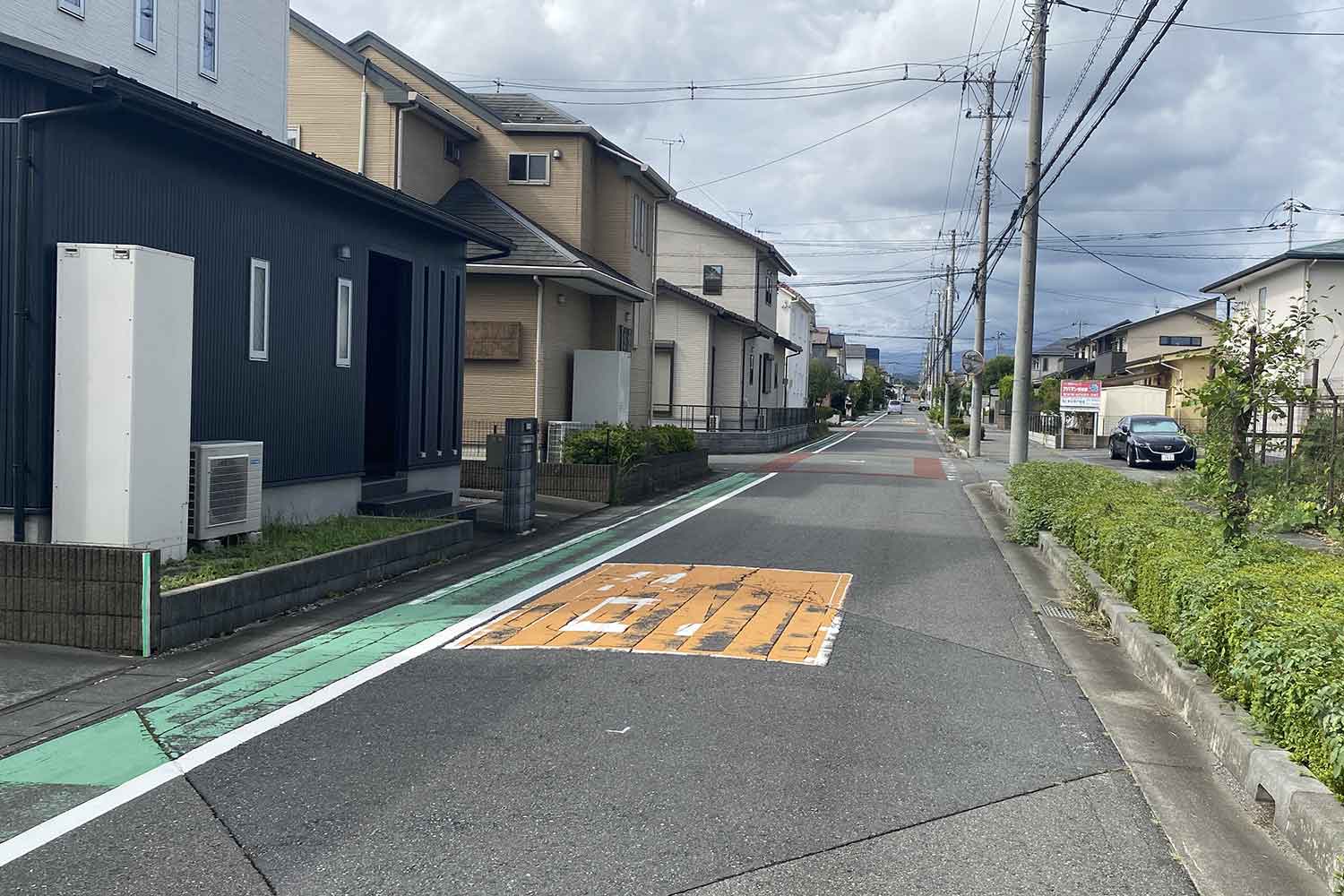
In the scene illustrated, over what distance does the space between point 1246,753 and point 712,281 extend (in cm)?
4690

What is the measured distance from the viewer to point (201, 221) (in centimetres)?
1051

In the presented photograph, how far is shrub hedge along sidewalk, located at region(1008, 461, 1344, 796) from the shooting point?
4.81 meters

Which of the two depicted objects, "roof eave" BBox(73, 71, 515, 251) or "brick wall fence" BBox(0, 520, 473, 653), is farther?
"roof eave" BBox(73, 71, 515, 251)

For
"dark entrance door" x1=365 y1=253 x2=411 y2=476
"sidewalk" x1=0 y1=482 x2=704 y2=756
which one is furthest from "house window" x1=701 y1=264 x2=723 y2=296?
"sidewalk" x1=0 y1=482 x2=704 y2=756

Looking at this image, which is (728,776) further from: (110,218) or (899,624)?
(110,218)

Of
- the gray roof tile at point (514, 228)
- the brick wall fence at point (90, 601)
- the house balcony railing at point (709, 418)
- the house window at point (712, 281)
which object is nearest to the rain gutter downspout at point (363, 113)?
the gray roof tile at point (514, 228)

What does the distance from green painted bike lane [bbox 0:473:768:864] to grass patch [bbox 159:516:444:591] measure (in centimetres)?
104

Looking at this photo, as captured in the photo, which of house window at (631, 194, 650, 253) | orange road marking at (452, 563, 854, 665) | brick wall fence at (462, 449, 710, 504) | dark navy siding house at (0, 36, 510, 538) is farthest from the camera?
house window at (631, 194, 650, 253)

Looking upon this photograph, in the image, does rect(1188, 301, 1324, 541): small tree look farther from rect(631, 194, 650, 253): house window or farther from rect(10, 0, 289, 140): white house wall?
rect(631, 194, 650, 253): house window

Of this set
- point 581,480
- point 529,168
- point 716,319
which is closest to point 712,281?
point 716,319

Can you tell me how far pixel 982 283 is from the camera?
34.2 metres

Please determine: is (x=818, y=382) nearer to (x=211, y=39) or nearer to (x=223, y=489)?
(x=211, y=39)

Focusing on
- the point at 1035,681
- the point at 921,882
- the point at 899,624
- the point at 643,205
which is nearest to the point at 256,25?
the point at 643,205

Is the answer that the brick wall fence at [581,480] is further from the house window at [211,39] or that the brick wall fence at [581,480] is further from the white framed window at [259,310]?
the house window at [211,39]
